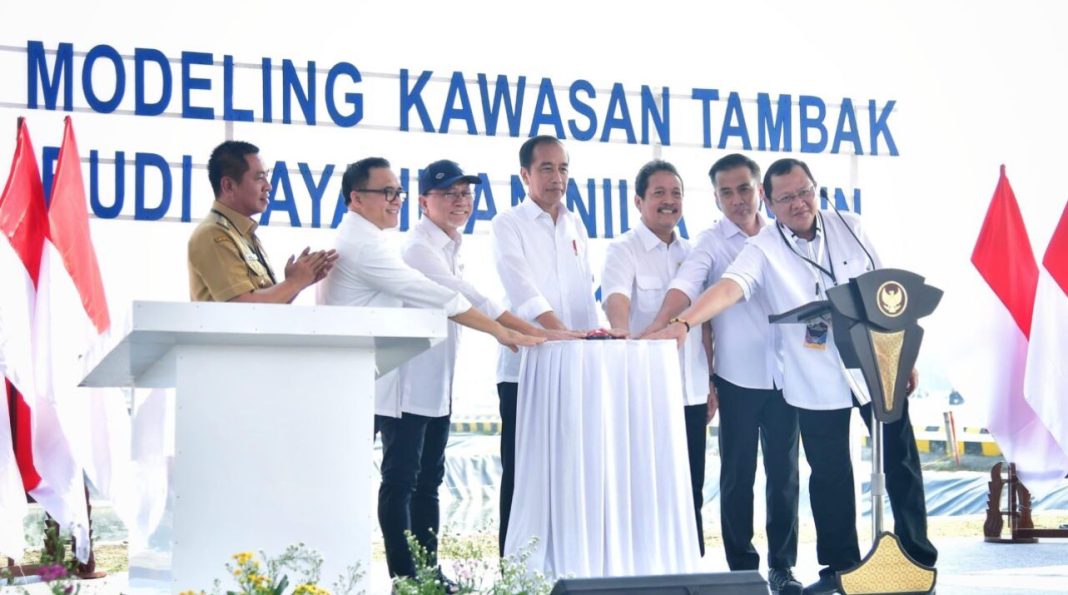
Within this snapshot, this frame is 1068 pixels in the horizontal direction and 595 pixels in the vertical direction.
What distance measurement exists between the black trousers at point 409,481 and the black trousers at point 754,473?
99 cm

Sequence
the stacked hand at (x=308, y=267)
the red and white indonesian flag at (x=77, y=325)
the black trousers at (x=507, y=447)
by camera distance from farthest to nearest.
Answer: the red and white indonesian flag at (x=77, y=325) < the black trousers at (x=507, y=447) < the stacked hand at (x=308, y=267)

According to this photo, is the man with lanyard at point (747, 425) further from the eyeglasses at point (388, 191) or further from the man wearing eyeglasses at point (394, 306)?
the eyeglasses at point (388, 191)

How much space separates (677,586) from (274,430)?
3.05ft

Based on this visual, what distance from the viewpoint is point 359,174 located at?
12.0 ft

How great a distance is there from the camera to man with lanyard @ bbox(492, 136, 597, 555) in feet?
13.2

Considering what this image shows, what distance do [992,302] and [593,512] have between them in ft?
9.67

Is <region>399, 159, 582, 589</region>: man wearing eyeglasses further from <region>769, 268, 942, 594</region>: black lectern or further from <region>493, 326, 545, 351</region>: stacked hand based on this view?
<region>769, 268, 942, 594</region>: black lectern

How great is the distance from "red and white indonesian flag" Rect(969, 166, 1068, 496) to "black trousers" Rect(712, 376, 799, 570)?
1556mm

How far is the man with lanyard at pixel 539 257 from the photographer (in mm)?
4023

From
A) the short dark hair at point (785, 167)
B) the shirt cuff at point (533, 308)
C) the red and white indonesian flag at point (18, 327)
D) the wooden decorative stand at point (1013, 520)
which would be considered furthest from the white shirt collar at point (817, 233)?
the red and white indonesian flag at point (18, 327)

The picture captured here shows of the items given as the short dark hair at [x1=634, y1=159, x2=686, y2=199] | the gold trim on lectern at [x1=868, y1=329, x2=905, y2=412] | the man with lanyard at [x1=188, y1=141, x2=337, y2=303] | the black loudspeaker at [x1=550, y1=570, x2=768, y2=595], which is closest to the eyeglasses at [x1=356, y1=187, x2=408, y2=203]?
the man with lanyard at [x1=188, y1=141, x2=337, y2=303]

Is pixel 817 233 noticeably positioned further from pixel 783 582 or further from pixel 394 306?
pixel 394 306

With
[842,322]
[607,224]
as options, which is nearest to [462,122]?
[607,224]

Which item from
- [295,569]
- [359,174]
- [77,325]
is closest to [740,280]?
[359,174]
